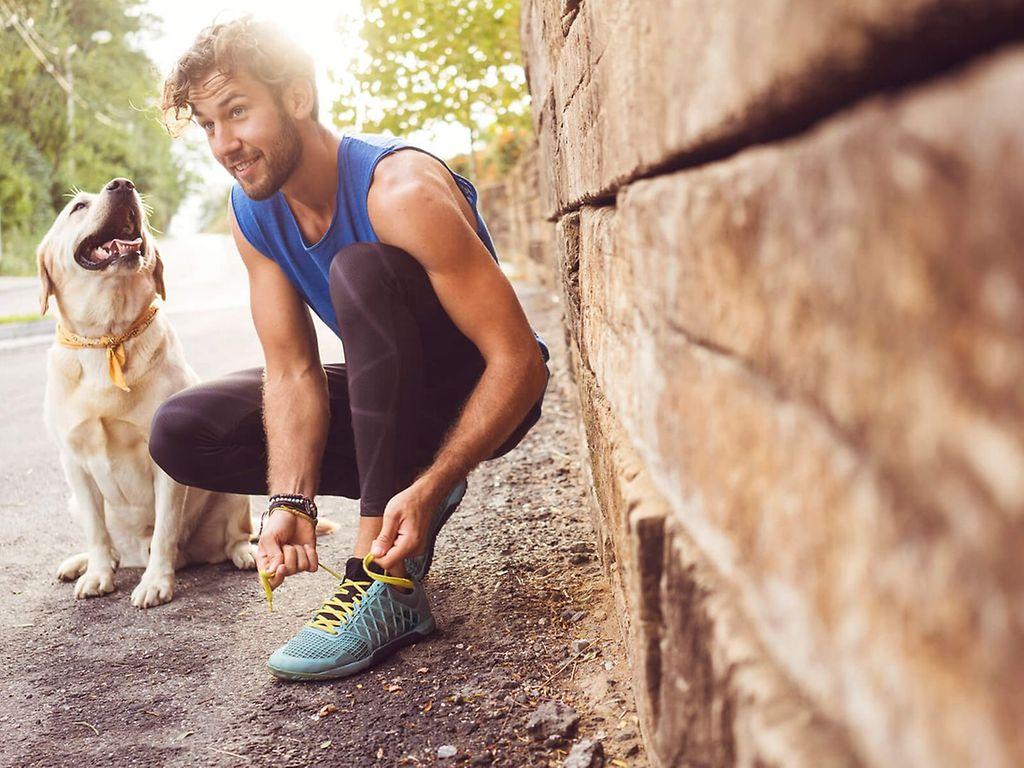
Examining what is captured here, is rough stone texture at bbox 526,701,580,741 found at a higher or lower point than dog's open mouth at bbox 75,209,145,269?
lower

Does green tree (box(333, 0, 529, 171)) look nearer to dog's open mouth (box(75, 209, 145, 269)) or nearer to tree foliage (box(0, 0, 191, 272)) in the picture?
dog's open mouth (box(75, 209, 145, 269))

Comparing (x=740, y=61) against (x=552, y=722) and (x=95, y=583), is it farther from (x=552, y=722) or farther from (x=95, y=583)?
(x=95, y=583)

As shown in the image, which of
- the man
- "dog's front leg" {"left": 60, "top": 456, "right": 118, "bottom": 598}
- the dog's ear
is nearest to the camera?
the man

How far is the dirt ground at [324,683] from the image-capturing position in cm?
189

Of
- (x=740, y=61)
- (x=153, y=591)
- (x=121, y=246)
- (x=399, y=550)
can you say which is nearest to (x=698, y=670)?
(x=740, y=61)

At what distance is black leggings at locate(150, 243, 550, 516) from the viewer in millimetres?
2264

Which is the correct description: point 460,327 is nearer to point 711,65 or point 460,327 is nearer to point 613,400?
point 613,400

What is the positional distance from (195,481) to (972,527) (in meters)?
2.62

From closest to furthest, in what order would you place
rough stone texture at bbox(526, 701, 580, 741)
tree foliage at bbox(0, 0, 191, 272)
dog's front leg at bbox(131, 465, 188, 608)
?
1. rough stone texture at bbox(526, 701, 580, 741)
2. dog's front leg at bbox(131, 465, 188, 608)
3. tree foliage at bbox(0, 0, 191, 272)

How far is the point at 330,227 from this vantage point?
96.6 inches

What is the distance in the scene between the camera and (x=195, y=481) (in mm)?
2844

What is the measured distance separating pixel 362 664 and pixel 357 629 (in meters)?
0.07

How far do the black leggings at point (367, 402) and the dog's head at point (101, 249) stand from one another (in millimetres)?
649

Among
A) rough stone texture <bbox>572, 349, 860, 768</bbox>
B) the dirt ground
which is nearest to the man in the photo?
the dirt ground
